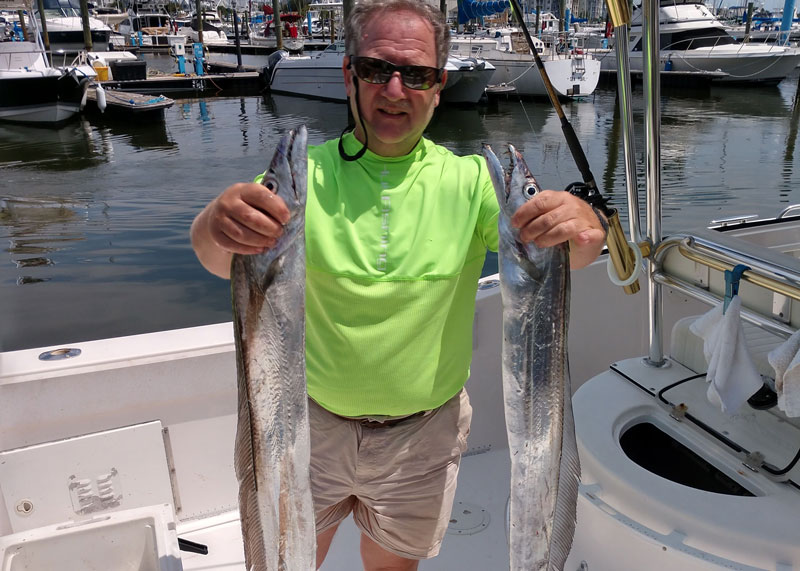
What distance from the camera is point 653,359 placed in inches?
111


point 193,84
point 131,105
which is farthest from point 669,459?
point 193,84

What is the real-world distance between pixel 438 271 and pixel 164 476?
5.94 ft

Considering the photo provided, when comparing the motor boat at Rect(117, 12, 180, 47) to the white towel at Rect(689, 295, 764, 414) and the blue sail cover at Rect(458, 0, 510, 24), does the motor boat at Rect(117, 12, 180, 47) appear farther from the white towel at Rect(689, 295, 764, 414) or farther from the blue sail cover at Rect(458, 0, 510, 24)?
the white towel at Rect(689, 295, 764, 414)

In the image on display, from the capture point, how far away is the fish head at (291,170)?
47.6 inches

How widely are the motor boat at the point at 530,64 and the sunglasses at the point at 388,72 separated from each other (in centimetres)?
2557

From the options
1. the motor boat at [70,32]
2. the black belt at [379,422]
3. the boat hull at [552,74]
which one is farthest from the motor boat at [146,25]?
the black belt at [379,422]

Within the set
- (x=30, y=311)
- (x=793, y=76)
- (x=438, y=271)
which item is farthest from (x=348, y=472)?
(x=793, y=76)

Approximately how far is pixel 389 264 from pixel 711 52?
36.1 m

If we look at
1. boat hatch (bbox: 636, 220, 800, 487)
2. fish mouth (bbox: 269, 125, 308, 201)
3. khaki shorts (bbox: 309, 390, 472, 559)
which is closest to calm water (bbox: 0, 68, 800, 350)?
boat hatch (bbox: 636, 220, 800, 487)

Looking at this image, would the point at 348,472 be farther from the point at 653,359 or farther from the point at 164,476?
the point at 653,359

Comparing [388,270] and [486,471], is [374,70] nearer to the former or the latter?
[388,270]

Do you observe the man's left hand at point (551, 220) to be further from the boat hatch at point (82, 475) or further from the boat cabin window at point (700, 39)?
the boat cabin window at point (700, 39)

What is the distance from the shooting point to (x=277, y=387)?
54.4 inches

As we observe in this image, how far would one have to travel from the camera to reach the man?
166cm
